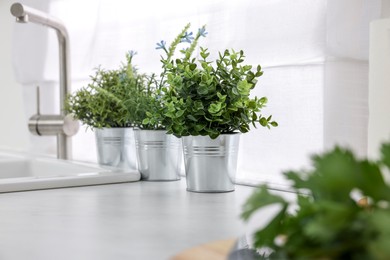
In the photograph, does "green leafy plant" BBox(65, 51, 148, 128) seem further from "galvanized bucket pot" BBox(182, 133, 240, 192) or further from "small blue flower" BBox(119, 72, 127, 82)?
"galvanized bucket pot" BBox(182, 133, 240, 192)

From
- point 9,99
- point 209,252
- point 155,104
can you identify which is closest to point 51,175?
point 155,104

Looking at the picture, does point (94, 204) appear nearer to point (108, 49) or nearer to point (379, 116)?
point (379, 116)

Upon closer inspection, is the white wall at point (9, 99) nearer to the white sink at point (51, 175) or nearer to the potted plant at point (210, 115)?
the white sink at point (51, 175)

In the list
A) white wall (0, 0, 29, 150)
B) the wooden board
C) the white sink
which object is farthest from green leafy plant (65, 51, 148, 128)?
white wall (0, 0, 29, 150)

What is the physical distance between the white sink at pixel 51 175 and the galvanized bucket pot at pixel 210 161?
9.1 inches

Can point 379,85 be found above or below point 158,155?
above

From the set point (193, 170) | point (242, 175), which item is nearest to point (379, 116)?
point (193, 170)

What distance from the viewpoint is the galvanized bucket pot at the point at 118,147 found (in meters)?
1.45

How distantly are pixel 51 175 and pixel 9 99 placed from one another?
151 centimetres

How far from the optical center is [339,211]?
0.26 m

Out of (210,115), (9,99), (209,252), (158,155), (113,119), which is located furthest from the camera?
(9,99)

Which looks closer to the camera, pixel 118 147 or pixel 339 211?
pixel 339 211

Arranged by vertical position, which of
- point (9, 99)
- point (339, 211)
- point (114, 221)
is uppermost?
point (9, 99)

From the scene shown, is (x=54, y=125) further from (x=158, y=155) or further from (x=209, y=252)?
(x=209, y=252)
